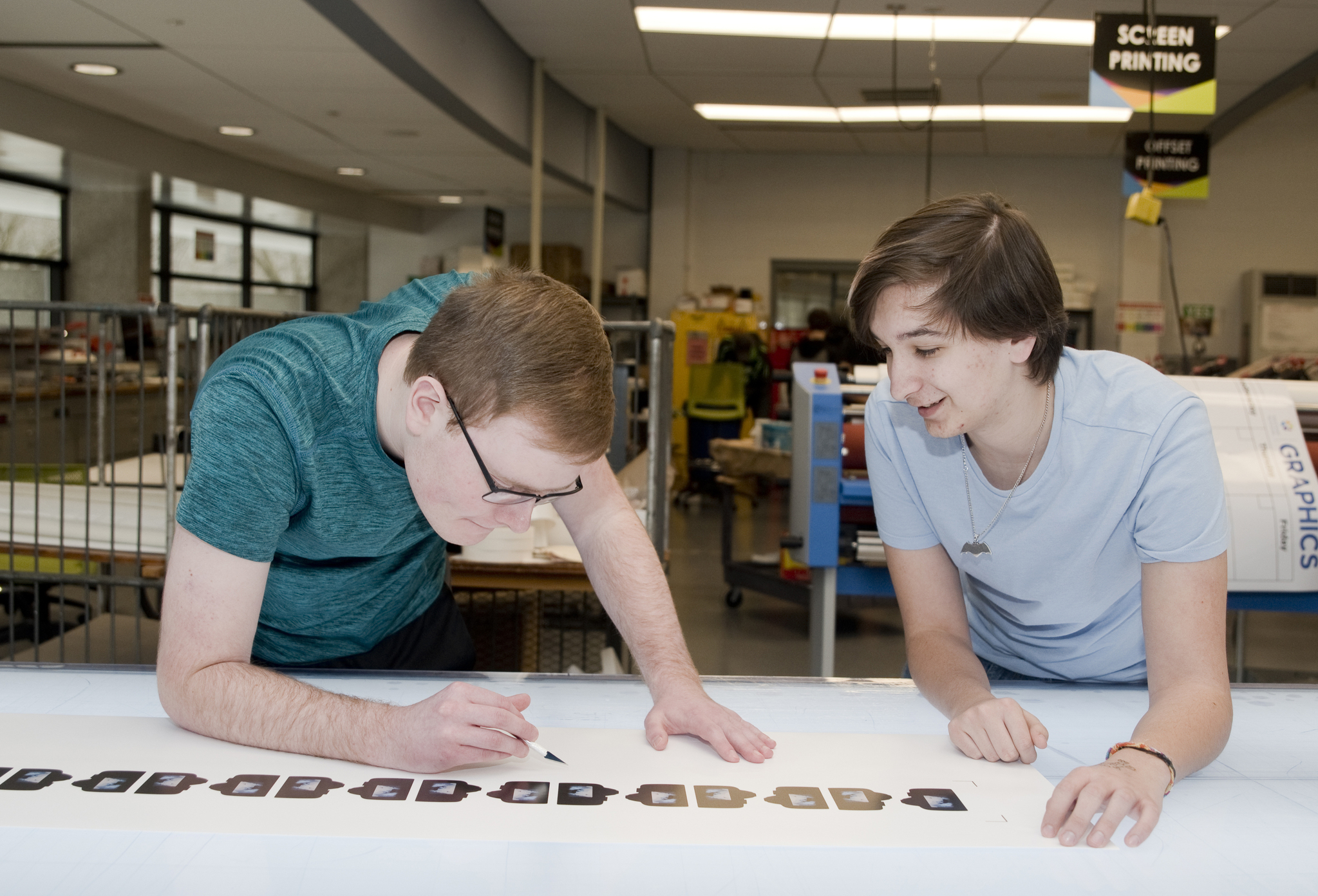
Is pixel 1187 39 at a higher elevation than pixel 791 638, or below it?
higher

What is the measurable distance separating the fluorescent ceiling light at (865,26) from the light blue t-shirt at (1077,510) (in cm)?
577

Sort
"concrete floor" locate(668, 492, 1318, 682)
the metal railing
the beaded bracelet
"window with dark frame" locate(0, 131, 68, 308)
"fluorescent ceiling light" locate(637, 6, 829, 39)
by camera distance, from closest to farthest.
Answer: the beaded bracelet
the metal railing
"concrete floor" locate(668, 492, 1318, 682)
"fluorescent ceiling light" locate(637, 6, 829, 39)
"window with dark frame" locate(0, 131, 68, 308)

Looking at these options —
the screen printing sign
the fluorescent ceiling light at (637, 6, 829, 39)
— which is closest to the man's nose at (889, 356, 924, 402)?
the screen printing sign

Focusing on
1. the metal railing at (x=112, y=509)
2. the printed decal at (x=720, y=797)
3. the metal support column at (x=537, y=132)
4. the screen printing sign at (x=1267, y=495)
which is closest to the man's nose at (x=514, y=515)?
the printed decal at (x=720, y=797)

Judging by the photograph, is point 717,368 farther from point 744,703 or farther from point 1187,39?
point 744,703

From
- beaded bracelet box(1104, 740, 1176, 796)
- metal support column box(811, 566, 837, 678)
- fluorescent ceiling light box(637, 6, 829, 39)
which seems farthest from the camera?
fluorescent ceiling light box(637, 6, 829, 39)

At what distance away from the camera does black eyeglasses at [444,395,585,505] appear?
1.16m

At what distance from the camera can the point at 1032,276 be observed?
1.33 meters

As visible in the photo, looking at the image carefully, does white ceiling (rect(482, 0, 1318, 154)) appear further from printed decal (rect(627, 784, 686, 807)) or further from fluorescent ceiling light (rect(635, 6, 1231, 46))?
printed decal (rect(627, 784, 686, 807))

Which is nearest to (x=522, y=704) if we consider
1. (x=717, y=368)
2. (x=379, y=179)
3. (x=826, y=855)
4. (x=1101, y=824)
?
(x=826, y=855)

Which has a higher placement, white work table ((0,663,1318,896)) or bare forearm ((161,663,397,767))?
bare forearm ((161,663,397,767))

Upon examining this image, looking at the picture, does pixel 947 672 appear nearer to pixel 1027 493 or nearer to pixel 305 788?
pixel 1027 493

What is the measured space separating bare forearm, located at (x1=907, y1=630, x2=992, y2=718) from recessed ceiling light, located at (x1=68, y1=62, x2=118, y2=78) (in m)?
6.15

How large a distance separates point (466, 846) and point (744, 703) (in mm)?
529
